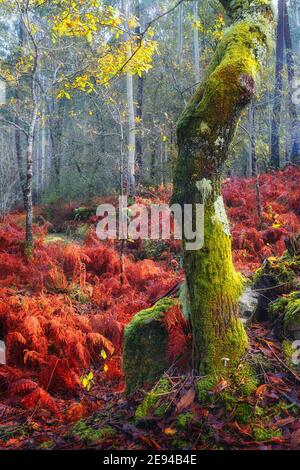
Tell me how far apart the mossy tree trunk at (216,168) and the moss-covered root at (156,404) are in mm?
306

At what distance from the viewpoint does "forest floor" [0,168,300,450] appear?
2.47 metres

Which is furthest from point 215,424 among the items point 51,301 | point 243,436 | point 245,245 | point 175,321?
point 245,245

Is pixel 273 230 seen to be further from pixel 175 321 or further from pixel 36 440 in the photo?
pixel 36 440

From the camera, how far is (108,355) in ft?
17.5

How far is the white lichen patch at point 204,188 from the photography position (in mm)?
2756

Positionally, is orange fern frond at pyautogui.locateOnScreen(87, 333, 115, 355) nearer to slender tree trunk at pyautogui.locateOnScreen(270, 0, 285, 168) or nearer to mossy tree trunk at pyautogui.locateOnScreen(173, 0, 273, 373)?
mossy tree trunk at pyautogui.locateOnScreen(173, 0, 273, 373)

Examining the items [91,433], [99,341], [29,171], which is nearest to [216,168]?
[91,433]

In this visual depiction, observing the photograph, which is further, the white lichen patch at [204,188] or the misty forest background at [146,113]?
the misty forest background at [146,113]

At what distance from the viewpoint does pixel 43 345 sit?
5.02 metres

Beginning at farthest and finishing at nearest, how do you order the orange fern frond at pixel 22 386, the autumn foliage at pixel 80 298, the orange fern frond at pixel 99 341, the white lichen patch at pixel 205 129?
the orange fern frond at pixel 99 341, the autumn foliage at pixel 80 298, the orange fern frond at pixel 22 386, the white lichen patch at pixel 205 129

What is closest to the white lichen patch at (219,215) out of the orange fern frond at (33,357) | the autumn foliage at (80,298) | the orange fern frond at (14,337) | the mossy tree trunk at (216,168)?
the mossy tree trunk at (216,168)

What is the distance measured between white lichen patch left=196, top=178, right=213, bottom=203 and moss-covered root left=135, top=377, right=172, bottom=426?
145cm

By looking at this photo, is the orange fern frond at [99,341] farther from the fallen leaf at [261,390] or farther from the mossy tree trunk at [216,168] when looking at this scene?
the fallen leaf at [261,390]
